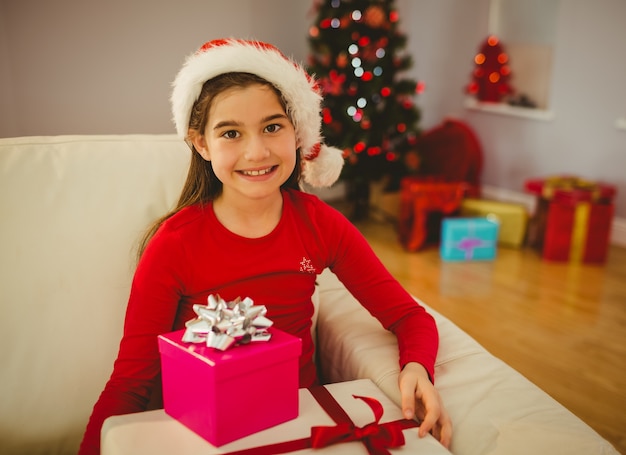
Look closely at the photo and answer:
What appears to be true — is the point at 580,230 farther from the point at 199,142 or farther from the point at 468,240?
the point at 199,142

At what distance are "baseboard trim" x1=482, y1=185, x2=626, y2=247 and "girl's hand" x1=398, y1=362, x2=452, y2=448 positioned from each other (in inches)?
128

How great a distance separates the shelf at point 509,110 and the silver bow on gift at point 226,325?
152 inches

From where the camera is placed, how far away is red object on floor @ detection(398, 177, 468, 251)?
387cm

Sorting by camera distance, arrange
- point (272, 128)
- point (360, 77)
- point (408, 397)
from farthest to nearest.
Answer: point (360, 77)
point (272, 128)
point (408, 397)

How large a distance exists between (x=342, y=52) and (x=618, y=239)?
2108 millimetres

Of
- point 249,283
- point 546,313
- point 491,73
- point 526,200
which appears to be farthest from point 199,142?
point 491,73

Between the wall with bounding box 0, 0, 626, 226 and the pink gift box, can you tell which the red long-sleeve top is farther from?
the wall with bounding box 0, 0, 626, 226

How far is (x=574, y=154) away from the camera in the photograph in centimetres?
422

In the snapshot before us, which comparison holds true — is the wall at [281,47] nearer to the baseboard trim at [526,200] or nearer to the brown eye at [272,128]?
the baseboard trim at [526,200]

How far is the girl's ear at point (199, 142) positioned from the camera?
129 centimetres

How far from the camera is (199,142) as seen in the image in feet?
4.27

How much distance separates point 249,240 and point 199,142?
228mm

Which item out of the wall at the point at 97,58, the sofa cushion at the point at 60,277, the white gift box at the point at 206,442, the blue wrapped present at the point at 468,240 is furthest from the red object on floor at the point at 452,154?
the white gift box at the point at 206,442

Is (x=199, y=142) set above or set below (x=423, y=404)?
above
